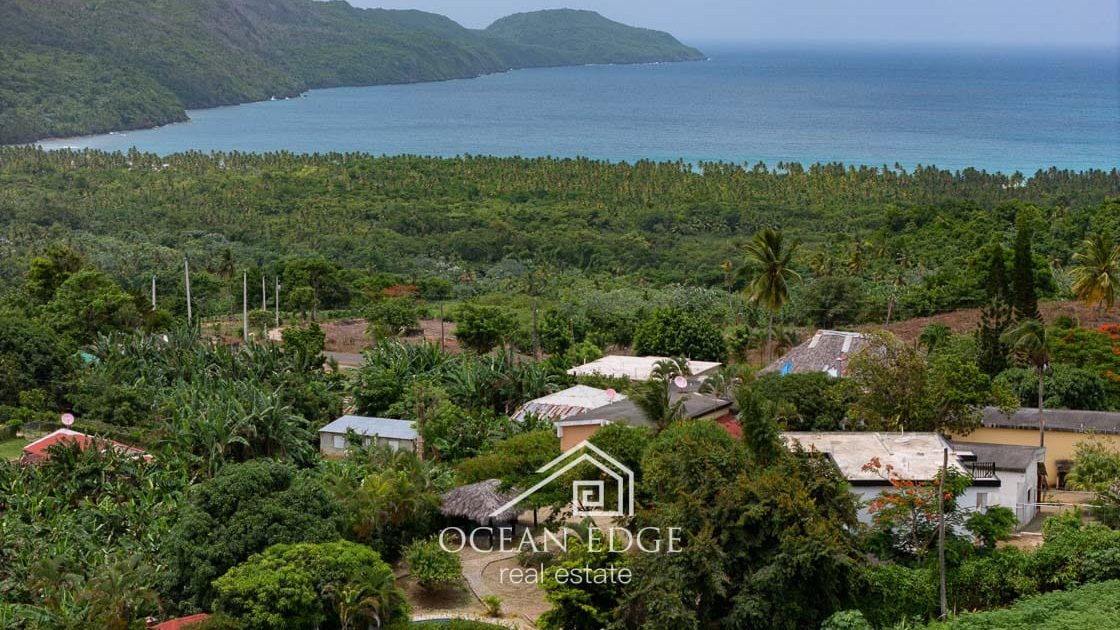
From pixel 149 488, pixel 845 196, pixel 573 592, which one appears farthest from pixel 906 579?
pixel 845 196

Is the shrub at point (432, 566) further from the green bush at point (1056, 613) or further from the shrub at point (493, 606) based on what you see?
the green bush at point (1056, 613)

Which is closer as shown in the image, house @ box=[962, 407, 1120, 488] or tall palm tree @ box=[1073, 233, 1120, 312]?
house @ box=[962, 407, 1120, 488]

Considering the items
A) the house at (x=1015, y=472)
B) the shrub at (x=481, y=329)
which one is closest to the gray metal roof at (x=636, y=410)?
the house at (x=1015, y=472)

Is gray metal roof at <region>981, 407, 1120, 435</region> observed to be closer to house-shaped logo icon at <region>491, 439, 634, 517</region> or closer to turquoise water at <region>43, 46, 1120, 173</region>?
house-shaped logo icon at <region>491, 439, 634, 517</region>

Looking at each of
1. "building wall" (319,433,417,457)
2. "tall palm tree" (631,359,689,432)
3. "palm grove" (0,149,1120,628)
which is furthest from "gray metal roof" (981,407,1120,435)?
"building wall" (319,433,417,457)

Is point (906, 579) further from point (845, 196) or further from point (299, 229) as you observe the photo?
point (845, 196)

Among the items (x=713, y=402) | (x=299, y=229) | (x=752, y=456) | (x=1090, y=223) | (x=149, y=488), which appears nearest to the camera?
(x=752, y=456)

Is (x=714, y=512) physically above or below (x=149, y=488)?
above

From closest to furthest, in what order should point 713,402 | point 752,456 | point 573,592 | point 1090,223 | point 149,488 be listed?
point 573,592 → point 752,456 → point 149,488 → point 713,402 → point 1090,223
